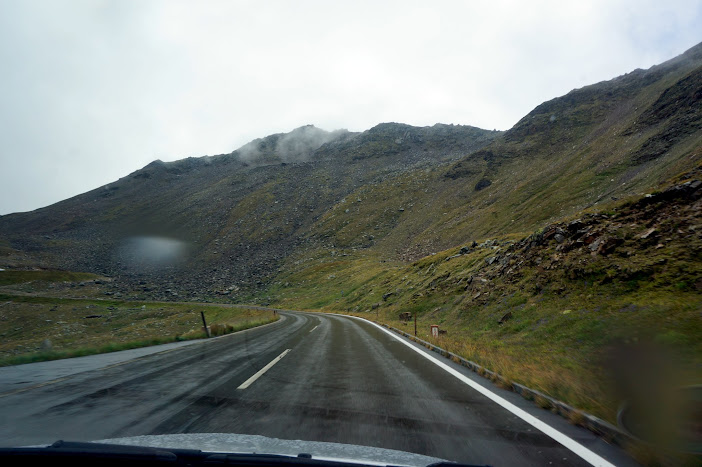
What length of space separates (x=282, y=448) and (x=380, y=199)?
87452 millimetres

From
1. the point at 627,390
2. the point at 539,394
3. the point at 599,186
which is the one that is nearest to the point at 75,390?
the point at 539,394

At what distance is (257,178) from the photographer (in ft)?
440

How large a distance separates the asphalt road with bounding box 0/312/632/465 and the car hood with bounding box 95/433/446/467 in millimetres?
607

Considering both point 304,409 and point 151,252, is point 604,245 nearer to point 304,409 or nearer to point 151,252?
point 304,409

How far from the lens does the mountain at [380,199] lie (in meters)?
40.1

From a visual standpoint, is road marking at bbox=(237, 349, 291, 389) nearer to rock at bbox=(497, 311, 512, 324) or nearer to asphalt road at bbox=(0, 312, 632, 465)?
asphalt road at bbox=(0, 312, 632, 465)

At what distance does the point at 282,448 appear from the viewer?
2828mm

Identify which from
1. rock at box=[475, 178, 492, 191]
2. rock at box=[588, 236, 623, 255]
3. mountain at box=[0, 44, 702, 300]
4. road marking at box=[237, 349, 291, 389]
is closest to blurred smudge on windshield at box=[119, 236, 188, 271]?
mountain at box=[0, 44, 702, 300]

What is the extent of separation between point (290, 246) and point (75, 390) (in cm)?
7609

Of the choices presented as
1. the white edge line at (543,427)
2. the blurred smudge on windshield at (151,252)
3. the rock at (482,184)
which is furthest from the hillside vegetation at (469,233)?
the white edge line at (543,427)

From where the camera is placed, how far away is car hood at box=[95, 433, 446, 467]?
262 cm

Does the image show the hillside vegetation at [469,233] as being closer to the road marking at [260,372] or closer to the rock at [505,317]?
the rock at [505,317]

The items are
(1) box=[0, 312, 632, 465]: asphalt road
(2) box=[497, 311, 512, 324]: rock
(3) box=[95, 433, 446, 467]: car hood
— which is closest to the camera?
(3) box=[95, 433, 446, 467]: car hood

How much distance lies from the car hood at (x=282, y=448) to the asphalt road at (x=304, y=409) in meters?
0.61
